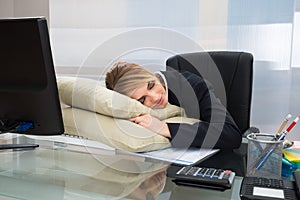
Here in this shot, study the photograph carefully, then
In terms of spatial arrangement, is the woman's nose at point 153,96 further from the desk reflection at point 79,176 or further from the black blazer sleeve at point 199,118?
the desk reflection at point 79,176

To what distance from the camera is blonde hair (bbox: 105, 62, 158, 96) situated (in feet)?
4.30

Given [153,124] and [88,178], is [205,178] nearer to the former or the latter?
[88,178]

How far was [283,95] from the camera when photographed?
6.74 ft

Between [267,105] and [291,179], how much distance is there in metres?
1.33

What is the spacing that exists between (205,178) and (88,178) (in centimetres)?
30

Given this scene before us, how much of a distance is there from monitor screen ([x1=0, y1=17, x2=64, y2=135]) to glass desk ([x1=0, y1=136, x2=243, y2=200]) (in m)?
0.11

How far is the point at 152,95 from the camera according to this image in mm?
Result: 1359

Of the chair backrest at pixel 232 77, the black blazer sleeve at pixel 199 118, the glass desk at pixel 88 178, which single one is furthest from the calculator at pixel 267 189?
the chair backrest at pixel 232 77

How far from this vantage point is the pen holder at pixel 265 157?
0.84 metres

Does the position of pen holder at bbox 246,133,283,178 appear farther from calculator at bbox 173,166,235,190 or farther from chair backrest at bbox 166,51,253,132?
chair backrest at bbox 166,51,253,132

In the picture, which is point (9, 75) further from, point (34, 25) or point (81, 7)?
point (81, 7)

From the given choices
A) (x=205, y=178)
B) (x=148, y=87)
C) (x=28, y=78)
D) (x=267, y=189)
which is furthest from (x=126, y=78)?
(x=267, y=189)

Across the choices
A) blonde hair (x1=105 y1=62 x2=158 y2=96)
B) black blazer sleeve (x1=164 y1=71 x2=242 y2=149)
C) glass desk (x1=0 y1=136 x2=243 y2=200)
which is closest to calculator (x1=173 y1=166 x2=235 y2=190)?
A: glass desk (x1=0 y1=136 x2=243 y2=200)

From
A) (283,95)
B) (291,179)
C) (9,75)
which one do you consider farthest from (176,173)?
(283,95)
